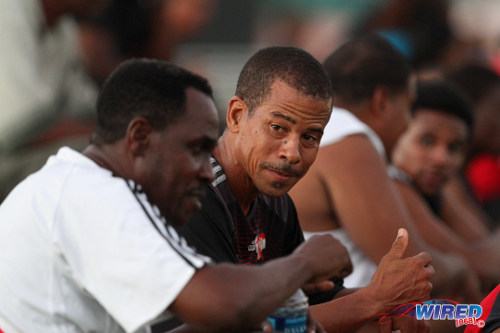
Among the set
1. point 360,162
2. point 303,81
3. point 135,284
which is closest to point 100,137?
point 135,284

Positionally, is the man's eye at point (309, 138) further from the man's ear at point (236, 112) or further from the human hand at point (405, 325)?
the human hand at point (405, 325)

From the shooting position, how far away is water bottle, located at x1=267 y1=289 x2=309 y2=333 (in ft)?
7.56

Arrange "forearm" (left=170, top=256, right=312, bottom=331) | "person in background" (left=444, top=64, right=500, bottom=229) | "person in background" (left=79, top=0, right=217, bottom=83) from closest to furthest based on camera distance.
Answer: "forearm" (left=170, top=256, right=312, bottom=331), "person in background" (left=79, top=0, right=217, bottom=83), "person in background" (left=444, top=64, right=500, bottom=229)

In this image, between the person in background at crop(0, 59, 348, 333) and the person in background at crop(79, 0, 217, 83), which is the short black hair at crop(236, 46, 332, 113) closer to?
the person in background at crop(0, 59, 348, 333)

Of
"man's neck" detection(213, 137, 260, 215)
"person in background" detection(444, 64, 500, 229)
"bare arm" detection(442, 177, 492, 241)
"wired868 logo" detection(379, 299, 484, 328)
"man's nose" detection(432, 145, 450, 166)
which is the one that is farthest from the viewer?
"person in background" detection(444, 64, 500, 229)

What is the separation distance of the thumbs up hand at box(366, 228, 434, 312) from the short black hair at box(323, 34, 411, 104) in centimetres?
183

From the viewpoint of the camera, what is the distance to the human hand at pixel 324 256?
2238 mm

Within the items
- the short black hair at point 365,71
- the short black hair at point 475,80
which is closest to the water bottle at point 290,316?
the short black hair at point 365,71

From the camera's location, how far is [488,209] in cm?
720

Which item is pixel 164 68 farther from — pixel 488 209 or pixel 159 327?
pixel 488 209

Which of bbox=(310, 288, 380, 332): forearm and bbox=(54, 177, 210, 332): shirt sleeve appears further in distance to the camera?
bbox=(310, 288, 380, 332): forearm

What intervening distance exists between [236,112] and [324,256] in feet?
2.93

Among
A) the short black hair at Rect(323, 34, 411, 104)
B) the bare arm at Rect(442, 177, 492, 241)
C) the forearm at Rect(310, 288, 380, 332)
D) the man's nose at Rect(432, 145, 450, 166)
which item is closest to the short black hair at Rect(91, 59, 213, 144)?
the forearm at Rect(310, 288, 380, 332)

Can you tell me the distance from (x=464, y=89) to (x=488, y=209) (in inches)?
44.9
